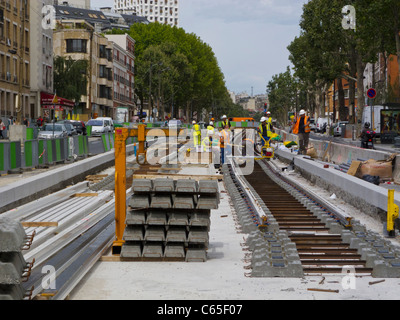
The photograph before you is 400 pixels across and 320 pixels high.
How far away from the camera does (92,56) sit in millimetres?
100625

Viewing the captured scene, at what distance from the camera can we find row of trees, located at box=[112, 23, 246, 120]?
373 feet

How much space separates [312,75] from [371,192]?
2510 inches

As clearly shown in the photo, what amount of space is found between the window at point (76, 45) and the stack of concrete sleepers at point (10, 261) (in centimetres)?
9333

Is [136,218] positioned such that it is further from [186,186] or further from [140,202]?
[186,186]

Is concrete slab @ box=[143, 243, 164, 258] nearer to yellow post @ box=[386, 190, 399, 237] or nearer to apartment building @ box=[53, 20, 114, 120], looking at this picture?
yellow post @ box=[386, 190, 399, 237]

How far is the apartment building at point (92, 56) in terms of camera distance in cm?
9725

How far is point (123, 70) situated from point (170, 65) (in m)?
13.1

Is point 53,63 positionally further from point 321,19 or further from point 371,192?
point 371,192

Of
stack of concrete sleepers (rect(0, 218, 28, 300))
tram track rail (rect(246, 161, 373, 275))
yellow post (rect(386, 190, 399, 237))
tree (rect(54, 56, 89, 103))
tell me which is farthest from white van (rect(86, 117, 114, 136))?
stack of concrete sleepers (rect(0, 218, 28, 300))

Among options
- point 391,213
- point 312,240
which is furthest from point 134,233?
point 391,213

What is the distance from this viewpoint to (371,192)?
585 inches

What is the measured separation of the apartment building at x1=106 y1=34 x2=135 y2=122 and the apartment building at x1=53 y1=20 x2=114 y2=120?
9.07 feet
